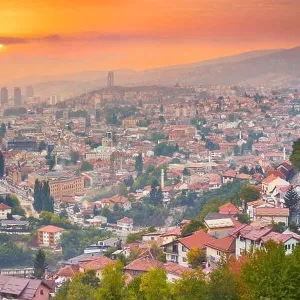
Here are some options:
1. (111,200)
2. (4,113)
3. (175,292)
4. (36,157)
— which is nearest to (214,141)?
(36,157)

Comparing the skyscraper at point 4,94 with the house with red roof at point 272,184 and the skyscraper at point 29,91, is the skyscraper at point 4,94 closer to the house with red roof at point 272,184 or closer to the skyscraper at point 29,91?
the skyscraper at point 29,91

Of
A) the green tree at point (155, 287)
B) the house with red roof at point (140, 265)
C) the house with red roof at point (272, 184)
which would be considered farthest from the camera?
the house with red roof at point (272, 184)

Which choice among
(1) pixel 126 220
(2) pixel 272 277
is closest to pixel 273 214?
(2) pixel 272 277

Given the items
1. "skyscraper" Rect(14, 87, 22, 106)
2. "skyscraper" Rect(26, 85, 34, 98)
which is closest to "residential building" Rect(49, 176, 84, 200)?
"skyscraper" Rect(14, 87, 22, 106)

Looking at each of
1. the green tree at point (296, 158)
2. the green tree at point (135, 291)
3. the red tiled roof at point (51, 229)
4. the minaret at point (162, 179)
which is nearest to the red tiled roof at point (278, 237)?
the green tree at point (135, 291)

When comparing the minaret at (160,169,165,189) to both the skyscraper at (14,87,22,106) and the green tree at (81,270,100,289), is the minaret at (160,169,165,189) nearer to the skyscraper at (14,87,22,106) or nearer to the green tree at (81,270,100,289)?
the green tree at (81,270,100,289)

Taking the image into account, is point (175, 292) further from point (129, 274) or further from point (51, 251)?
A: point (51, 251)

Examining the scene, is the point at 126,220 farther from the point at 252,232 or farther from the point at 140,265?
the point at 252,232
